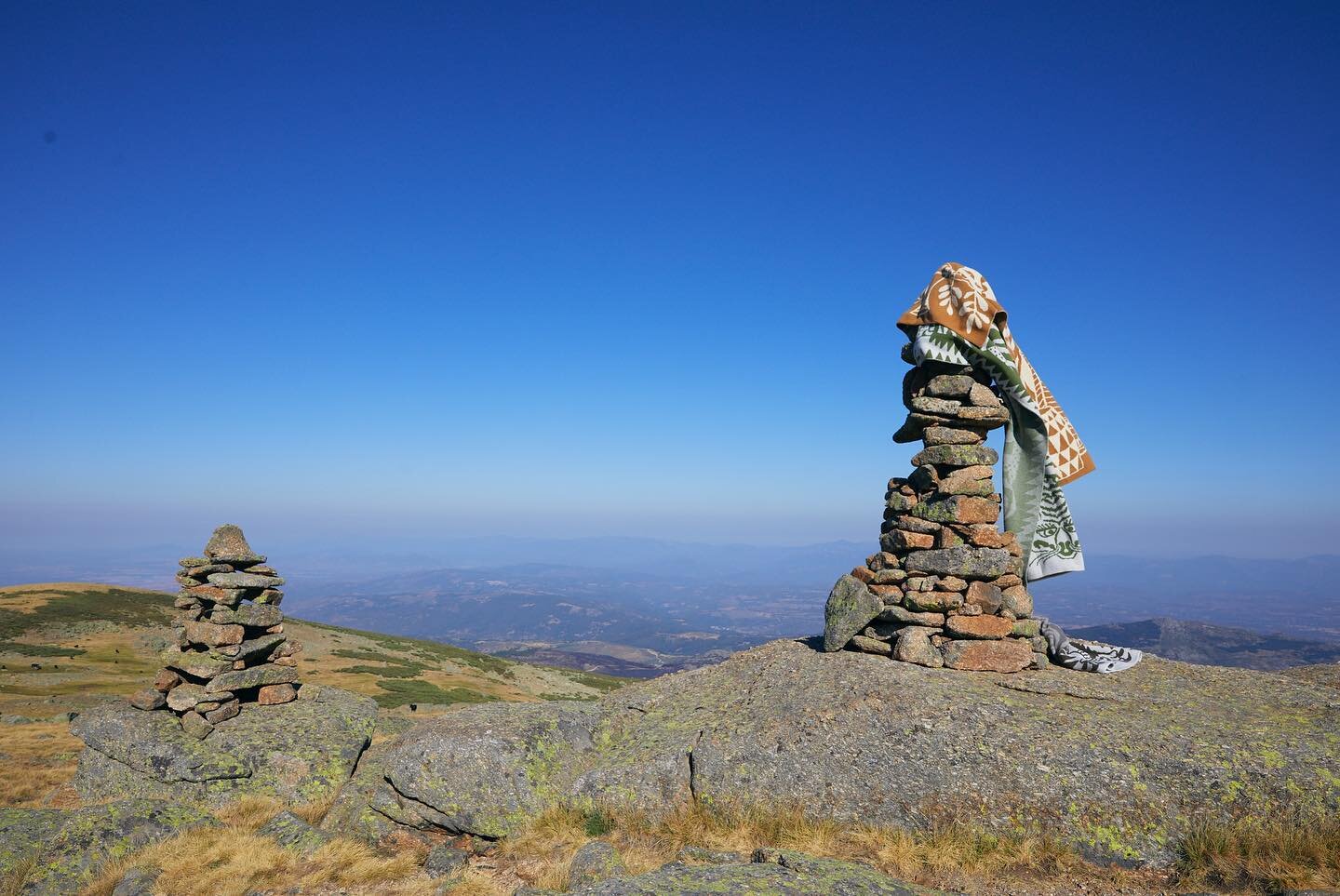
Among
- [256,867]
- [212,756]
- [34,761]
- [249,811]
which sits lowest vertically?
[34,761]

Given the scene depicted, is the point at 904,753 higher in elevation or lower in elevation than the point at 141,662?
higher

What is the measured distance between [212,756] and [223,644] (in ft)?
8.54

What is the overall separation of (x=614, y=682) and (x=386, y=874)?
6310 cm

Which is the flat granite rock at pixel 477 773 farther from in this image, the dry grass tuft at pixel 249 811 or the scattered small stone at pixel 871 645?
the scattered small stone at pixel 871 645

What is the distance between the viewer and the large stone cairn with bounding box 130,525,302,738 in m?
14.2

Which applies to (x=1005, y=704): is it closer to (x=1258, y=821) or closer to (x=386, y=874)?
(x=1258, y=821)

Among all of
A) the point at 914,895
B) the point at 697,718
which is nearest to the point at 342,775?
the point at 697,718

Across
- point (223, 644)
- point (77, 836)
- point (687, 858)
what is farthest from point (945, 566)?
point (223, 644)

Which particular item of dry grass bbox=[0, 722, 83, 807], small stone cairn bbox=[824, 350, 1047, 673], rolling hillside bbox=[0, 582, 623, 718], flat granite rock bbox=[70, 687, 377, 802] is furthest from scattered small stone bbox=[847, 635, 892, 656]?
rolling hillside bbox=[0, 582, 623, 718]

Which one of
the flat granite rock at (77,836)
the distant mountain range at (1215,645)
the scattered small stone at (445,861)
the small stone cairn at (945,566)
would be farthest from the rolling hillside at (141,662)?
the distant mountain range at (1215,645)

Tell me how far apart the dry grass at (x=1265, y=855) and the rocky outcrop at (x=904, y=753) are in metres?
0.20

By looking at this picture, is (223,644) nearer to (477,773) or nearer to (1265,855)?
(477,773)

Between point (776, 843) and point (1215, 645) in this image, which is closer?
point (776, 843)

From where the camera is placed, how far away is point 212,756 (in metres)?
13.1
